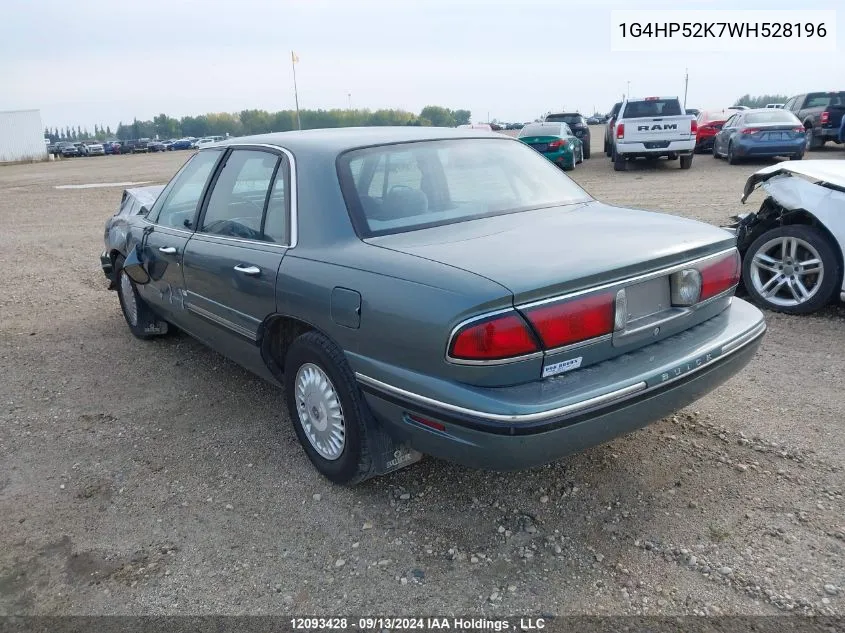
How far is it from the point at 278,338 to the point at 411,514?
1123 millimetres

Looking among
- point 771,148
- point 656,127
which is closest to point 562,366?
point 656,127

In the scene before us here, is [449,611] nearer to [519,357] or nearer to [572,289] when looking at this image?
[519,357]

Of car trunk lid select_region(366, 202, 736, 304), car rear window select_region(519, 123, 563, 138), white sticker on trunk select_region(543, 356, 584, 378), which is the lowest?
white sticker on trunk select_region(543, 356, 584, 378)

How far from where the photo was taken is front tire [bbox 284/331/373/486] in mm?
2959

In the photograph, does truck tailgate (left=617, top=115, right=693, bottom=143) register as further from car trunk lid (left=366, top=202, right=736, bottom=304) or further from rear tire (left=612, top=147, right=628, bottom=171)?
car trunk lid (left=366, top=202, right=736, bottom=304)

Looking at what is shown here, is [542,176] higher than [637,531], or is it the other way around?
[542,176]

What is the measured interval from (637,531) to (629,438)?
2.61ft

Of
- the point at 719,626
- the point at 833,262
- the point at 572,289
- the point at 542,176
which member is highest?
the point at 542,176

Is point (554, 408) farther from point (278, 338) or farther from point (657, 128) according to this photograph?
point (657, 128)

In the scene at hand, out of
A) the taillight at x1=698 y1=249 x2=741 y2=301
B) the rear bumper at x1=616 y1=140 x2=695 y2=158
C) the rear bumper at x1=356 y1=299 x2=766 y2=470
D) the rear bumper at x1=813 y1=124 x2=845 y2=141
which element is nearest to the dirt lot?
the rear bumper at x1=356 y1=299 x2=766 y2=470

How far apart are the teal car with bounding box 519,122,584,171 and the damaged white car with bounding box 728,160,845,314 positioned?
11.7 metres

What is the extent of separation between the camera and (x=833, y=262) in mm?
5051

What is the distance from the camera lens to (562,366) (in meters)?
2.58

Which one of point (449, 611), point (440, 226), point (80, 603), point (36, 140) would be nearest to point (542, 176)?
point (440, 226)
